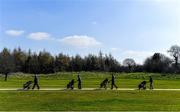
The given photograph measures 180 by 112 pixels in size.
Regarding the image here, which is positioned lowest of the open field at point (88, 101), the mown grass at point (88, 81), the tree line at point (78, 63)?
the open field at point (88, 101)

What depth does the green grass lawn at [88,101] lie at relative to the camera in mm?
29516

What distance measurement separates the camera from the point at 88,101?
33.1m

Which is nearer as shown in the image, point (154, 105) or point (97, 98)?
point (154, 105)

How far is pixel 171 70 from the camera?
6004 inches

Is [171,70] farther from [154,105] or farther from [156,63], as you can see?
[154,105]

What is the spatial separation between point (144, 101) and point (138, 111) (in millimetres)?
6543

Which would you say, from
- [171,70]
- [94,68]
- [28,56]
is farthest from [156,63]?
[28,56]

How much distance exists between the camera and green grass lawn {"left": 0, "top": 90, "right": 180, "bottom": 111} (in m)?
29.5

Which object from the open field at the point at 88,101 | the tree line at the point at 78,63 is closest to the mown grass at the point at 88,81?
the open field at the point at 88,101

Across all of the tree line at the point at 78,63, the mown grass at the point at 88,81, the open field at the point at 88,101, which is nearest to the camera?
the open field at the point at 88,101

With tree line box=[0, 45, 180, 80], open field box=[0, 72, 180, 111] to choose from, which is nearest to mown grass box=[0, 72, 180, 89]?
open field box=[0, 72, 180, 111]

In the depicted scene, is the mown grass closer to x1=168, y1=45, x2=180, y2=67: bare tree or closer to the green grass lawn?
the green grass lawn

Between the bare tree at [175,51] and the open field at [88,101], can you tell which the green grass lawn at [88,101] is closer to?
the open field at [88,101]

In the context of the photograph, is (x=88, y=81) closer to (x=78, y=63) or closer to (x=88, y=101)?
(x=88, y=101)
